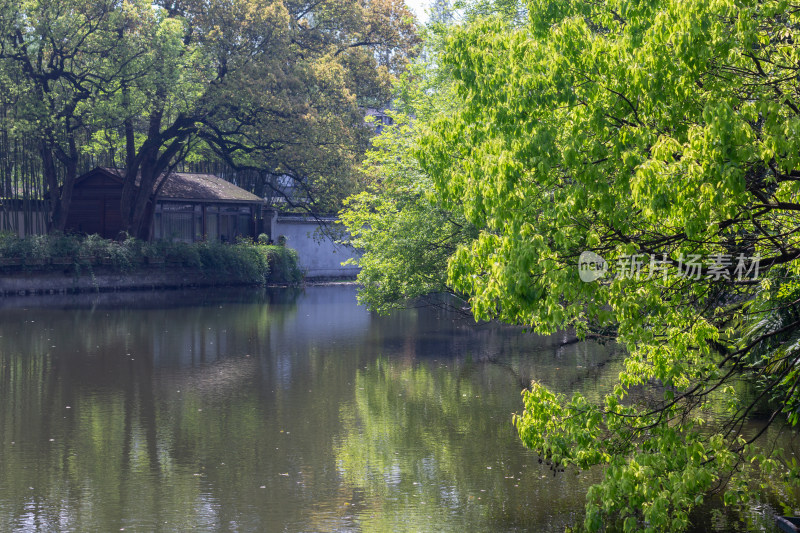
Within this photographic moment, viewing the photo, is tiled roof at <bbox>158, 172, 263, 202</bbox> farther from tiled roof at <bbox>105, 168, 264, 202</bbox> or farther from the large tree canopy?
the large tree canopy

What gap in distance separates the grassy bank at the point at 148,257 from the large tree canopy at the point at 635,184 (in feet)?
106

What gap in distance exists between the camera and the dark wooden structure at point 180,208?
45.7 metres

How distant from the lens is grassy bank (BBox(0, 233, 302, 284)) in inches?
1479

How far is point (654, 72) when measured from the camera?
283 inches

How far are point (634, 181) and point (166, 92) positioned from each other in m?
34.3

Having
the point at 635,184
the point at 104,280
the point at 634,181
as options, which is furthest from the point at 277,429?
the point at 104,280

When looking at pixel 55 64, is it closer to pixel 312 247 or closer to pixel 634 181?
pixel 312 247

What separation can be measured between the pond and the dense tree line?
44.4 ft

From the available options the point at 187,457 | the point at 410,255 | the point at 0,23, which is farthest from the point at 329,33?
the point at 187,457

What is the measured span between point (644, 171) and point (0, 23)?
34.4 metres

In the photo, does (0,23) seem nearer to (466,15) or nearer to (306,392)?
(466,15)

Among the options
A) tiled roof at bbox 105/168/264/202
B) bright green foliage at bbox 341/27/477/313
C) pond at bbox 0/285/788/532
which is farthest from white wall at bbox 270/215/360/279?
bright green foliage at bbox 341/27/477/313

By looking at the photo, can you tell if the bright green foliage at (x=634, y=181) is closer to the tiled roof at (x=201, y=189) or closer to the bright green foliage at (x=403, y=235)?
the bright green foliage at (x=403, y=235)

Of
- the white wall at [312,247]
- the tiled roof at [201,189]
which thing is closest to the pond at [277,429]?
the tiled roof at [201,189]
